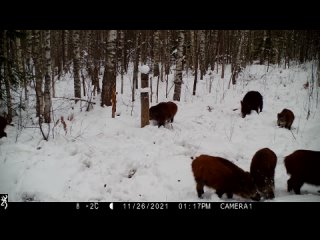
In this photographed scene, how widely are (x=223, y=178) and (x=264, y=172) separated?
0.76 meters

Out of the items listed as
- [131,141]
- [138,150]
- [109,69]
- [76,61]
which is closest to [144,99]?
[131,141]

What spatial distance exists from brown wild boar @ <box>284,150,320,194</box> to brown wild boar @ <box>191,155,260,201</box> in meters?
0.84

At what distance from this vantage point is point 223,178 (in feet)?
16.7

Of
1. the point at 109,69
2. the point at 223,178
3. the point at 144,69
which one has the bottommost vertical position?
the point at 223,178

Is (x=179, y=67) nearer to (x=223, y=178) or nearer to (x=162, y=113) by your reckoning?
(x=162, y=113)

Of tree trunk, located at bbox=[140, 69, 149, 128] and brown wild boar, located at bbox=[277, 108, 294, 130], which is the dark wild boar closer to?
brown wild boar, located at bbox=[277, 108, 294, 130]

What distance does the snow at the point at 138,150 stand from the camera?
17.2 ft
